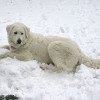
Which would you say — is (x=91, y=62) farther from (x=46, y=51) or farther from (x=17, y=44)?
(x=17, y=44)

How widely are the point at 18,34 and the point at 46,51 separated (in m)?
0.96

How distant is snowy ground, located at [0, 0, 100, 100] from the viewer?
5.94 m

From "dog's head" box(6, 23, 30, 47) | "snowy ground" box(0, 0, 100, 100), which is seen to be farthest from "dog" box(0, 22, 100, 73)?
"snowy ground" box(0, 0, 100, 100)

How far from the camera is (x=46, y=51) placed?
768 centimetres

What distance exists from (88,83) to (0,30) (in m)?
5.33

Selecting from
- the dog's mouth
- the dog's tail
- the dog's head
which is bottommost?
the dog's tail

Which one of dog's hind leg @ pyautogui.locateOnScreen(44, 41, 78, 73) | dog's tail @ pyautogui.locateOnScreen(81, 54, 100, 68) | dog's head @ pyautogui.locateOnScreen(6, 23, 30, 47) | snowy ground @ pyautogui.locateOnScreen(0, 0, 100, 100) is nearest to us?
snowy ground @ pyautogui.locateOnScreen(0, 0, 100, 100)

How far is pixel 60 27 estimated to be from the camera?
10594mm

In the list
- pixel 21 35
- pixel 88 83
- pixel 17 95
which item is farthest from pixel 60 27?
pixel 17 95

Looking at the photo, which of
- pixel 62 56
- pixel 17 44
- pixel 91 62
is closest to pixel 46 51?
pixel 62 56

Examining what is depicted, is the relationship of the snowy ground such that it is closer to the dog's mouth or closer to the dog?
the dog

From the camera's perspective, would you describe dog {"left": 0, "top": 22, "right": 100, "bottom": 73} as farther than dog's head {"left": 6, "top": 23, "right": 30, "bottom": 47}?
No

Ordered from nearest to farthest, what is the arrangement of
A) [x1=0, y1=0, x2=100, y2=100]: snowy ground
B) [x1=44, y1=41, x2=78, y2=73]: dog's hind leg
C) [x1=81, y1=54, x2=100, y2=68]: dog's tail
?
1. [x1=0, y1=0, x2=100, y2=100]: snowy ground
2. [x1=81, y1=54, x2=100, y2=68]: dog's tail
3. [x1=44, y1=41, x2=78, y2=73]: dog's hind leg

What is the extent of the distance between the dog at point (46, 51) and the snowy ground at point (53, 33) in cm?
28
